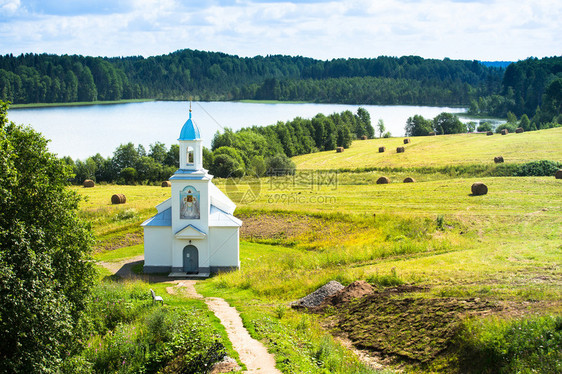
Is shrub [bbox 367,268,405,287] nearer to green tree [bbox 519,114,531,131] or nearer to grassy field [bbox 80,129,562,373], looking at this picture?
grassy field [bbox 80,129,562,373]

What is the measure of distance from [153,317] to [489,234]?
2223 cm

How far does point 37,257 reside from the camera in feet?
48.5

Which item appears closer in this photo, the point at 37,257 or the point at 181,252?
the point at 37,257

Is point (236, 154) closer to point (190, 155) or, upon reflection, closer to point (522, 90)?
point (190, 155)

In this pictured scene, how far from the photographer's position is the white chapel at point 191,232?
103 feet

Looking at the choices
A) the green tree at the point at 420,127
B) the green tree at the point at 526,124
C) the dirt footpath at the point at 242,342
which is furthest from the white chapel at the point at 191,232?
the green tree at the point at 526,124

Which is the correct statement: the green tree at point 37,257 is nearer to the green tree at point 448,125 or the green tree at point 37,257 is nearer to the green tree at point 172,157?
the green tree at point 172,157

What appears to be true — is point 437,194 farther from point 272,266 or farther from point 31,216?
point 31,216

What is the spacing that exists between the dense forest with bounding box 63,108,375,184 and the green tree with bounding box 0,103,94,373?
54.4m

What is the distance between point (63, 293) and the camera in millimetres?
16062

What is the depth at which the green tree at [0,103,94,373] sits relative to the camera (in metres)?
13.8

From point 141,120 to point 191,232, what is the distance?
353ft

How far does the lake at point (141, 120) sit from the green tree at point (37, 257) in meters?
72.3

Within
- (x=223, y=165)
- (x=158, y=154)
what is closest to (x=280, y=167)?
(x=223, y=165)
